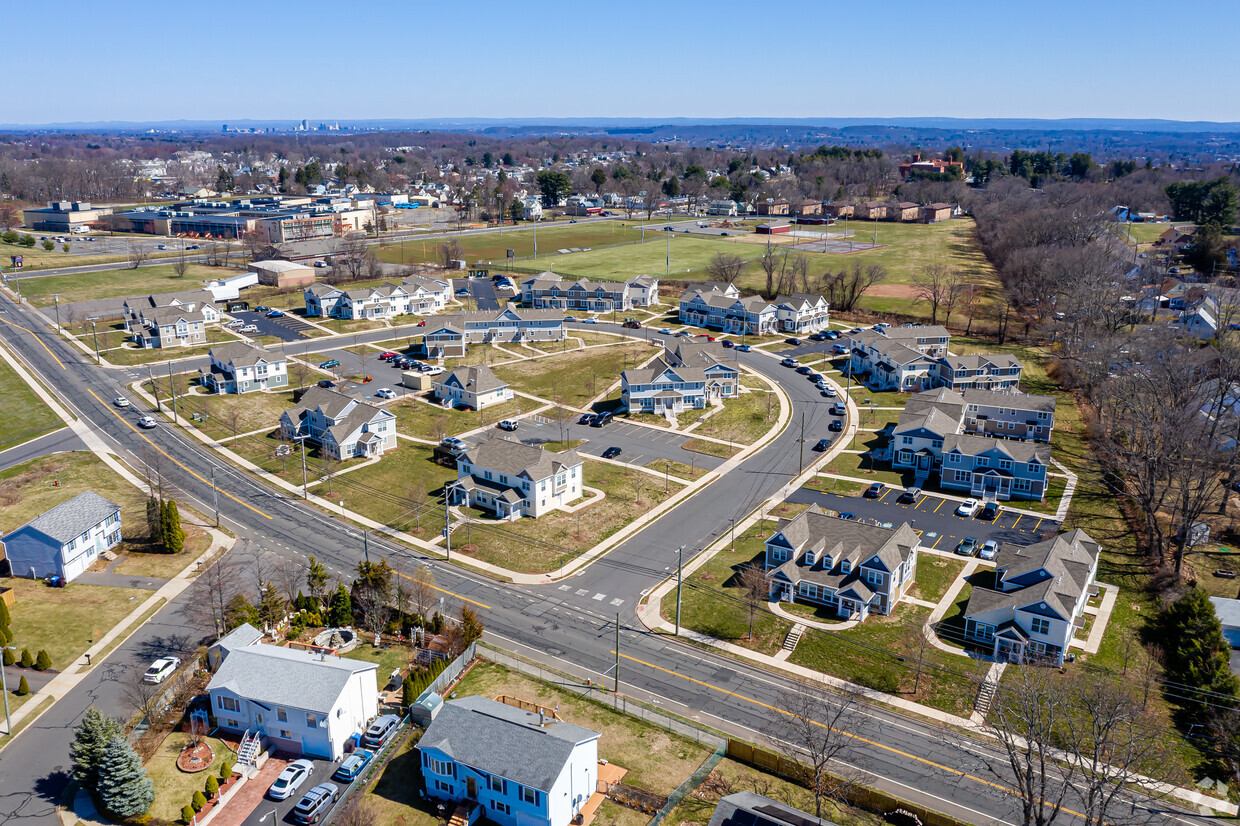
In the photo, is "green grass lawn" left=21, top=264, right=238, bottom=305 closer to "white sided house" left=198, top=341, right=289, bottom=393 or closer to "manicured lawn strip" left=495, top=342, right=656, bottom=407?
"white sided house" left=198, top=341, right=289, bottom=393

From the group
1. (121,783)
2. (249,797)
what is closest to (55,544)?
(121,783)

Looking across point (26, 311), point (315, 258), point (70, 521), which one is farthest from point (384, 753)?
point (315, 258)

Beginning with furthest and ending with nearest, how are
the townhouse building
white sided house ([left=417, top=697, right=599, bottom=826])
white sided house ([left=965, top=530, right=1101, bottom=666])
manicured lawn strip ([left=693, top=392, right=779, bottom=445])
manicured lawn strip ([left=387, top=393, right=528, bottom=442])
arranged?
the townhouse building → manicured lawn strip ([left=693, top=392, right=779, bottom=445]) → manicured lawn strip ([left=387, top=393, right=528, bottom=442]) → white sided house ([left=965, top=530, right=1101, bottom=666]) → white sided house ([left=417, top=697, right=599, bottom=826])

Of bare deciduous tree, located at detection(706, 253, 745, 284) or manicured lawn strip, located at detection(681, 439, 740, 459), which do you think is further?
bare deciduous tree, located at detection(706, 253, 745, 284)

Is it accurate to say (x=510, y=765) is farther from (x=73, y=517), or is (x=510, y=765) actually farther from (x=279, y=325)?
(x=279, y=325)

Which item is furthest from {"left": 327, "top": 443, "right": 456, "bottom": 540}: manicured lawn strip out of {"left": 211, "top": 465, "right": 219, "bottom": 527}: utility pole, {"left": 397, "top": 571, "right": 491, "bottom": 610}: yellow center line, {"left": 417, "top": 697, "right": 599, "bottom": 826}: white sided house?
{"left": 417, "top": 697, "right": 599, "bottom": 826}: white sided house

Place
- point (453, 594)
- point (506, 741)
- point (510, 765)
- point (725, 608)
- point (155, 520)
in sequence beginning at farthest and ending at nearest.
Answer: point (155, 520) → point (453, 594) → point (725, 608) → point (506, 741) → point (510, 765)
